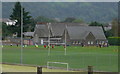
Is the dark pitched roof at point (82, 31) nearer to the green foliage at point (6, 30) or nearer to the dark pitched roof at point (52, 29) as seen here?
the dark pitched roof at point (52, 29)

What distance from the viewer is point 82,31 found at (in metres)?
69.7

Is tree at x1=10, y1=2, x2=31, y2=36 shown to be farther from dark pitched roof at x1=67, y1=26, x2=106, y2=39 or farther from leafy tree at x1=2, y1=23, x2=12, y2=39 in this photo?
dark pitched roof at x1=67, y1=26, x2=106, y2=39

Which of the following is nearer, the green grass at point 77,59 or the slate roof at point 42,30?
the green grass at point 77,59

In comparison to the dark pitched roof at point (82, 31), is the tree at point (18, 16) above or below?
above

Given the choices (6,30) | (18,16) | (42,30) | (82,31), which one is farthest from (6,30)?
(82,31)

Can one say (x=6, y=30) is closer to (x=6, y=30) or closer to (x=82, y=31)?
(x=6, y=30)

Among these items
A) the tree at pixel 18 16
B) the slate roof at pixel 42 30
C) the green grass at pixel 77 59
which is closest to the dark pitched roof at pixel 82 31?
the slate roof at pixel 42 30

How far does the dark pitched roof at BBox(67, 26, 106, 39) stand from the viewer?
215 ft

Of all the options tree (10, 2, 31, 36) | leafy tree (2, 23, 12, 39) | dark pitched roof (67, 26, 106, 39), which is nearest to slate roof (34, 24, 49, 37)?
tree (10, 2, 31, 36)

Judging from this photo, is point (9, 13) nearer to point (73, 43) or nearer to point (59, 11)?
point (73, 43)

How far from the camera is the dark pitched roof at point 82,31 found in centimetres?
6550

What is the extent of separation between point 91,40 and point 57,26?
29.7 ft

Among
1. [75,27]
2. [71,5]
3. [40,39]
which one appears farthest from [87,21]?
[71,5]

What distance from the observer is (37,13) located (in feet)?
297
